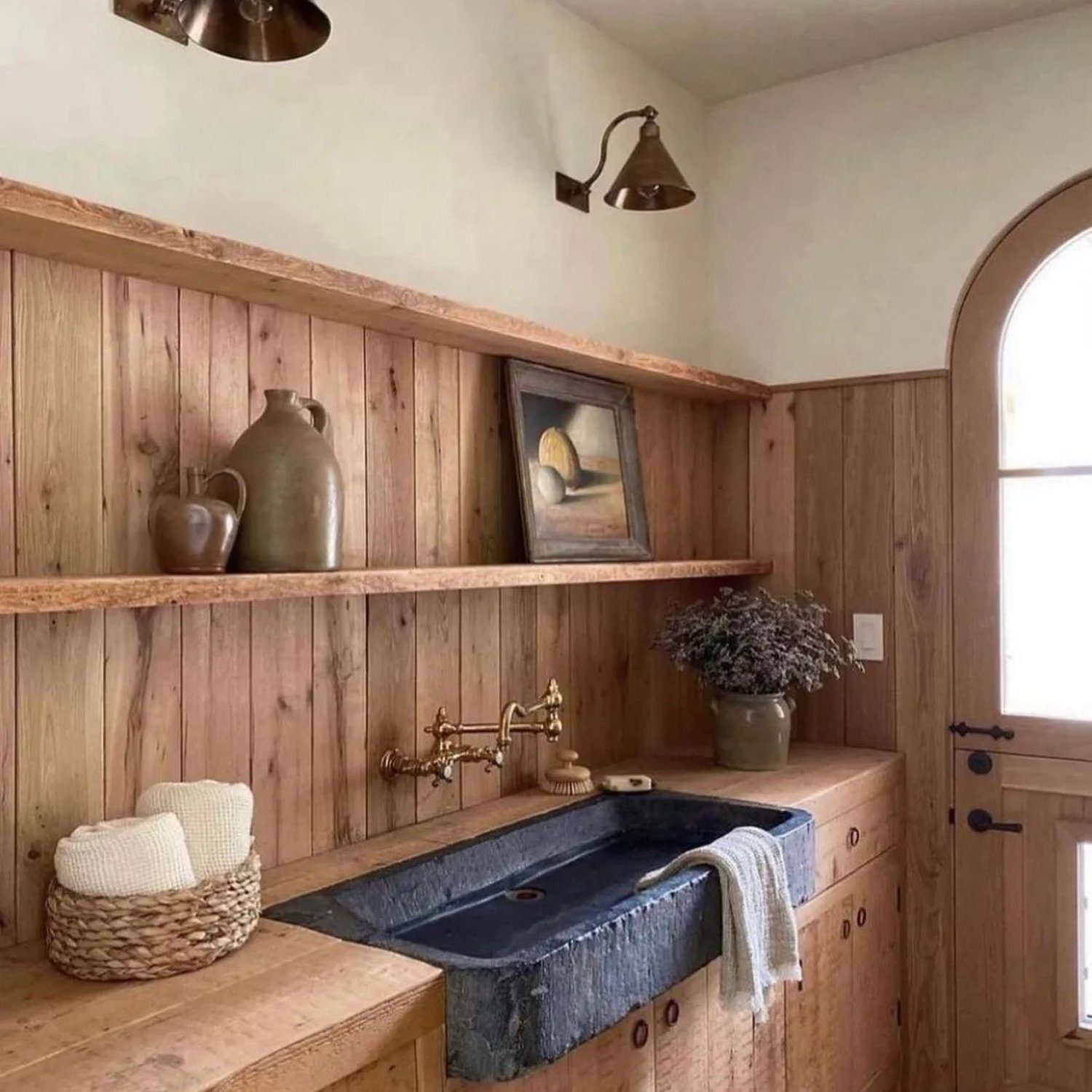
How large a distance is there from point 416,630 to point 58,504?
29.3 inches

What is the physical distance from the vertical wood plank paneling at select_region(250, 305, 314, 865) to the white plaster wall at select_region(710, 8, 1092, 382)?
5.12 ft

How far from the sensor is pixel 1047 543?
2596 millimetres

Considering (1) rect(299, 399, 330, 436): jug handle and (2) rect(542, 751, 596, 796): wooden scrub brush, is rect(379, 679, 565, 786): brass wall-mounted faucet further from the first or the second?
(1) rect(299, 399, 330, 436): jug handle

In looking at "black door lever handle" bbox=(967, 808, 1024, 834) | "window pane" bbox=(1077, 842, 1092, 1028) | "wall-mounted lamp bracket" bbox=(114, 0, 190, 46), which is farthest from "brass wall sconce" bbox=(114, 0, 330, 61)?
"window pane" bbox=(1077, 842, 1092, 1028)

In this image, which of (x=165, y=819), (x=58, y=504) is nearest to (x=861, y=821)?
(x=165, y=819)

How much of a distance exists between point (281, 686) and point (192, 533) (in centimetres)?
41

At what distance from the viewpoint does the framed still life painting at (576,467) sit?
7.48 ft

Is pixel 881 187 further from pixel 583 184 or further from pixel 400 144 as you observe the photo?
pixel 400 144

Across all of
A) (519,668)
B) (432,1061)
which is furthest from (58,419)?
(519,668)

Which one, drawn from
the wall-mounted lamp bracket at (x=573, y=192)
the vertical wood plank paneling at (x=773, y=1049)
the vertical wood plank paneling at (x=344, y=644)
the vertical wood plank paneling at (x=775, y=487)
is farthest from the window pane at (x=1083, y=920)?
the wall-mounted lamp bracket at (x=573, y=192)

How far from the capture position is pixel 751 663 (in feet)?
8.21

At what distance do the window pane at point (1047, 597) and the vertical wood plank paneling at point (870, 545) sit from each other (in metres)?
0.28

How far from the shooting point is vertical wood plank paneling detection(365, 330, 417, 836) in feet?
6.56

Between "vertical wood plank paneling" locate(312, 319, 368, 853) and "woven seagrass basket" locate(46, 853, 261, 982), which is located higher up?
"vertical wood plank paneling" locate(312, 319, 368, 853)
